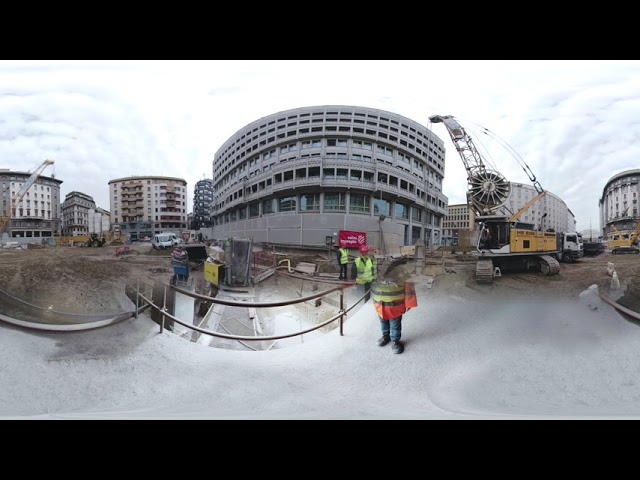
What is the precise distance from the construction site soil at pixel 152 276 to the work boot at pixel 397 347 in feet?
1.25

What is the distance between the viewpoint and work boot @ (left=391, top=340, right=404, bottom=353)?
4.45ft

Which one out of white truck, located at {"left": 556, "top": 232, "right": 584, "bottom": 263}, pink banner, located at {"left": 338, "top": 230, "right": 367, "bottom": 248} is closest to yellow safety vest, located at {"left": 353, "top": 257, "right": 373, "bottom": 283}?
pink banner, located at {"left": 338, "top": 230, "right": 367, "bottom": 248}

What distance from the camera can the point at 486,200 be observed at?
1.48m

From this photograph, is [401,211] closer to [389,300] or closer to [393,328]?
[389,300]

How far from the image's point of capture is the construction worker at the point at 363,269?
1283mm

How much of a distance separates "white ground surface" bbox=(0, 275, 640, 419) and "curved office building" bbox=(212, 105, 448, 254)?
1.65 ft

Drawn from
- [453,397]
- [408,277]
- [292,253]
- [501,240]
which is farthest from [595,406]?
[292,253]

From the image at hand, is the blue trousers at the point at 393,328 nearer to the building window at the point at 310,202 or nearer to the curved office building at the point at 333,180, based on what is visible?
the curved office building at the point at 333,180

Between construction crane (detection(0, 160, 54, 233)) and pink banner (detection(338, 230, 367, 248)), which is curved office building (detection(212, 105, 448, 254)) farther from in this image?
construction crane (detection(0, 160, 54, 233))

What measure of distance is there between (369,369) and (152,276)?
4.95 ft

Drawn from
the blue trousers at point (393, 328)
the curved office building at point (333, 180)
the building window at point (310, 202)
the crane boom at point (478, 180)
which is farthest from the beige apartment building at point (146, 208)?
the crane boom at point (478, 180)

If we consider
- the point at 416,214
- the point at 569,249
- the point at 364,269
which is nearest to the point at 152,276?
the point at 364,269

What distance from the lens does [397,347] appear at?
1358 millimetres

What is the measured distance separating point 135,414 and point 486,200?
8.37 feet
